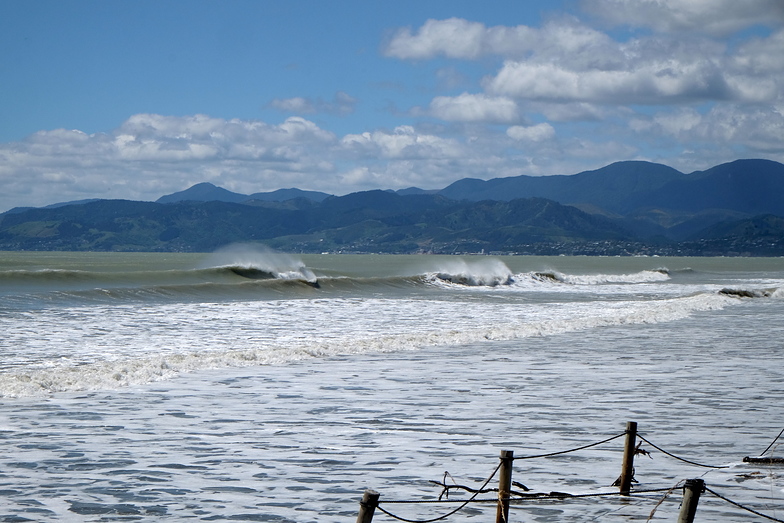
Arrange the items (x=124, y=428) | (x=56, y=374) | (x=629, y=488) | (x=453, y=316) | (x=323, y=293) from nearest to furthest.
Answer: (x=629, y=488)
(x=124, y=428)
(x=56, y=374)
(x=453, y=316)
(x=323, y=293)

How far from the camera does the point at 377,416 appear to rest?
1172cm

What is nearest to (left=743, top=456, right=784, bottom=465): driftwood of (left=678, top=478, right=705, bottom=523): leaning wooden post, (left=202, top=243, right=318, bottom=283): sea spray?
(left=678, top=478, right=705, bottom=523): leaning wooden post

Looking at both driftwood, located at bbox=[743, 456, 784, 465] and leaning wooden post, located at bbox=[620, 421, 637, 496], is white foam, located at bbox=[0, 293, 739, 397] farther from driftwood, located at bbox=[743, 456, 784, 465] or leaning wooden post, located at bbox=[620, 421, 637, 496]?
driftwood, located at bbox=[743, 456, 784, 465]

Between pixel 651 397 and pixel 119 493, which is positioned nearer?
pixel 119 493

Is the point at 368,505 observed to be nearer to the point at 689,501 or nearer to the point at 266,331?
the point at 689,501

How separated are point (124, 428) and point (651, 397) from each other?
8.02 m

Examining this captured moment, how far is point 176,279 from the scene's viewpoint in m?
55.8

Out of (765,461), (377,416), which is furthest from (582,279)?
(765,461)

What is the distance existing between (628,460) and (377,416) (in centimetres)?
476

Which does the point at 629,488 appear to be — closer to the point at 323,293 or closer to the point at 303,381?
the point at 303,381

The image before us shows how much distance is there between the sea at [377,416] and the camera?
301 inches

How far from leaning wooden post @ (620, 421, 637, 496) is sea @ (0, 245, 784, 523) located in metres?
0.12

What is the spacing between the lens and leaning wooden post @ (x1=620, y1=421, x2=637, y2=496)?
7402mm

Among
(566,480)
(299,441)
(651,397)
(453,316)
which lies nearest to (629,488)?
(566,480)
